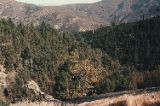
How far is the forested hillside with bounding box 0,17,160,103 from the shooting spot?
168 feet

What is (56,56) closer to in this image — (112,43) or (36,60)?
(36,60)

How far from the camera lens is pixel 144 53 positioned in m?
75.0

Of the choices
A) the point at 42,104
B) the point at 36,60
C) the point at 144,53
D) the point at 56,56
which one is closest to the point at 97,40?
the point at 144,53

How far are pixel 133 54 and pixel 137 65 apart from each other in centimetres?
604

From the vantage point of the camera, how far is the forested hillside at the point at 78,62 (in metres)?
51.1

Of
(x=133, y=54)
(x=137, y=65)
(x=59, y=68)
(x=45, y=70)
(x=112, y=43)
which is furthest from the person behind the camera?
(x=112, y=43)

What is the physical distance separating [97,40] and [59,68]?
3186 cm

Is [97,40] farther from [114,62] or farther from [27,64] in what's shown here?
Answer: [27,64]

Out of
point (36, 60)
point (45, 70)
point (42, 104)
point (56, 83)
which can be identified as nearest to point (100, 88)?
point (56, 83)

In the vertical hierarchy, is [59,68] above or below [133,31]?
below

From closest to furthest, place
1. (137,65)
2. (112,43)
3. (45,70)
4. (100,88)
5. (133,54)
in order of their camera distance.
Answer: (100,88), (45,70), (137,65), (133,54), (112,43)

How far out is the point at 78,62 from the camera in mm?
59781

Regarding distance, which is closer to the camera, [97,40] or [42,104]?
[42,104]

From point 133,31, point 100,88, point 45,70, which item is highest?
point 133,31
